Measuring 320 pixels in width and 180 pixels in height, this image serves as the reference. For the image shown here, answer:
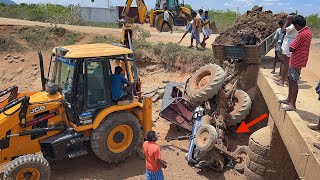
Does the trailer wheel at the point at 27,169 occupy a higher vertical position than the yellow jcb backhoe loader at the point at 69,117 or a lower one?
lower

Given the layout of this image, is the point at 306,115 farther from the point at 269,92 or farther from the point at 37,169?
the point at 37,169

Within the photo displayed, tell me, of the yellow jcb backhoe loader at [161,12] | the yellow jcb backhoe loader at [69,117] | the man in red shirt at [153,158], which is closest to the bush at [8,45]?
the yellow jcb backhoe loader at [161,12]

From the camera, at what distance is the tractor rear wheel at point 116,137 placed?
6.79 m

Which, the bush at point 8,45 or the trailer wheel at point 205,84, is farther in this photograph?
the bush at point 8,45

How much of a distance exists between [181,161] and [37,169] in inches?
128

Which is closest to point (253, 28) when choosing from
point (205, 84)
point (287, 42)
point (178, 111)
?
point (205, 84)

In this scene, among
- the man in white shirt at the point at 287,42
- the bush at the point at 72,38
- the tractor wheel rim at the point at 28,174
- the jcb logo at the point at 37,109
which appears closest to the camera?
the tractor wheel rim at the point at 28,174

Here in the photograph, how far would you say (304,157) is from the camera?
4004 mm

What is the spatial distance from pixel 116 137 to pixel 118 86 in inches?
43.5

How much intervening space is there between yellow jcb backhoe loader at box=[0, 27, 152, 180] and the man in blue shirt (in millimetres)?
131

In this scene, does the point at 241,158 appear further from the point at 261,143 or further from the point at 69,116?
the point at 69,116

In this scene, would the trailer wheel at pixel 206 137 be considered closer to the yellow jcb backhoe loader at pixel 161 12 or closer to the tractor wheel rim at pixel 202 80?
the tractor wheel rim at pixel 202 80

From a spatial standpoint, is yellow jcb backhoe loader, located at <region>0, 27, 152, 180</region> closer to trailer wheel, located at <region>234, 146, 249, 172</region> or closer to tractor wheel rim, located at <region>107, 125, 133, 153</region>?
tractor wheel rim, located at <region>107, 125, 133, 153</region>

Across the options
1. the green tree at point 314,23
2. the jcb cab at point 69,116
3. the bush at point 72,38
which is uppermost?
the green tree at point 314,23
